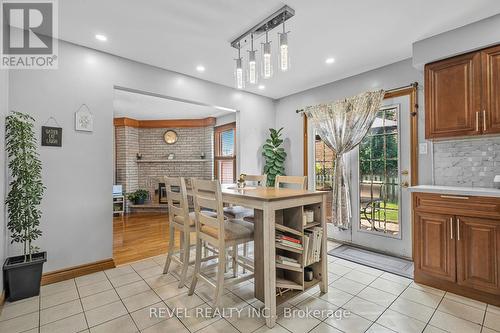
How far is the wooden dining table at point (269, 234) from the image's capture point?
1.83 m

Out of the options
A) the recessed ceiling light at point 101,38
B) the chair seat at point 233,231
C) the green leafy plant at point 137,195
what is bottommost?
the green leafy plant at point 137,195

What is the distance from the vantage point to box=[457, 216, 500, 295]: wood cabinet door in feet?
6.64

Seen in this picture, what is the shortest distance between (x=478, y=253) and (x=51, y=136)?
4.23 m

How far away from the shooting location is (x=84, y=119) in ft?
8.96

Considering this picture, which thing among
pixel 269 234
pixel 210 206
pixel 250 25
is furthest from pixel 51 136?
pixel 269 234

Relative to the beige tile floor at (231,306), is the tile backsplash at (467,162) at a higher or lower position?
higher

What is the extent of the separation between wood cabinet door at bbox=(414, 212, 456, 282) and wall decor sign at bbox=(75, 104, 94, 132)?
367 cm

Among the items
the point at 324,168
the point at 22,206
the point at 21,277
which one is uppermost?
the point at 324,168

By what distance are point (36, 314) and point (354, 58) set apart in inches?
164

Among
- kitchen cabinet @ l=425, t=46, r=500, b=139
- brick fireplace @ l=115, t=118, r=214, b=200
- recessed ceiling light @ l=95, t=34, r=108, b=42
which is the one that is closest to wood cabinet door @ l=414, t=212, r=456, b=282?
kitchen cabinet @ l=425, t=46, r=500, b=139

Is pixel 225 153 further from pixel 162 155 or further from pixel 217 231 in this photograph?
pixel 217 231

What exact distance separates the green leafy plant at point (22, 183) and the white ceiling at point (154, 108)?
239 centimetres

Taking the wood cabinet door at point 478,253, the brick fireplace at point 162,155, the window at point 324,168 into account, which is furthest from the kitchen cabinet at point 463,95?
the brick fireplace at point 162,155

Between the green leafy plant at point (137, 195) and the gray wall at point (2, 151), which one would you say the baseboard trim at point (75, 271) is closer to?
the gray wall at point (2, 151)
